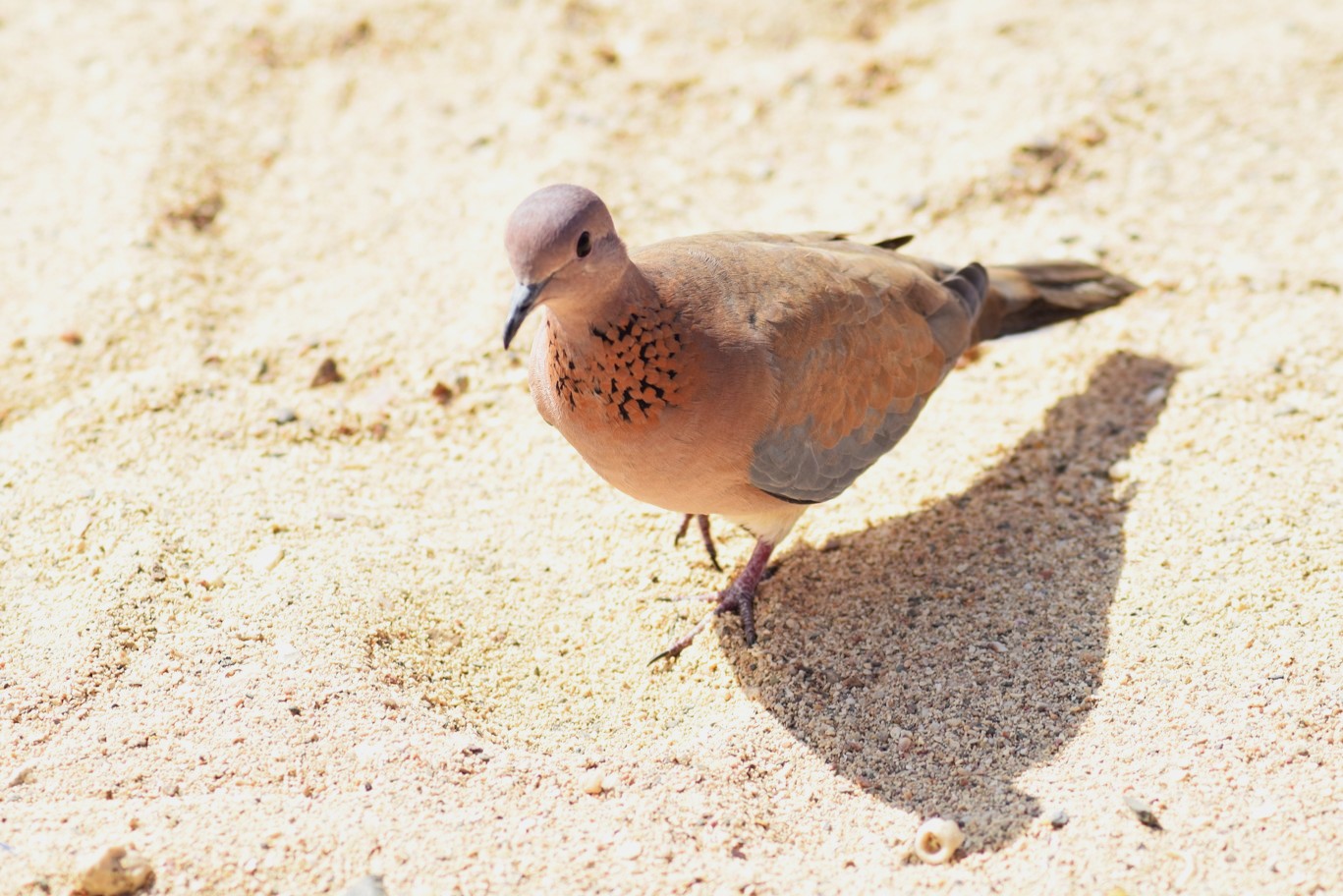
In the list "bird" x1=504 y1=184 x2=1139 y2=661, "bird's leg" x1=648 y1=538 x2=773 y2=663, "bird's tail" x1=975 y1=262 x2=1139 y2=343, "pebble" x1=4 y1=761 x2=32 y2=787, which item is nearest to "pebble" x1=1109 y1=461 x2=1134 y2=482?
"bird's tail" x1=975 y1=262 x2=1139 y2=343

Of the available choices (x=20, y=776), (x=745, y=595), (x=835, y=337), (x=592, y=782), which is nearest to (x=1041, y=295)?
(x=835, y=337)

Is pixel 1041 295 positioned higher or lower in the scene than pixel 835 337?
lower

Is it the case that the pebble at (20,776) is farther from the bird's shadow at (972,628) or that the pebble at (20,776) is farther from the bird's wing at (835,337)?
the bird's wing at (835,337)

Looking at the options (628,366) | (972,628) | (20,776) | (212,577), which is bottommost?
(972,628)

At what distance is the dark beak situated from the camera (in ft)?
9.60

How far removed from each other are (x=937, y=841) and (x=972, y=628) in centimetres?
93

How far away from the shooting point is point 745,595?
389 cm

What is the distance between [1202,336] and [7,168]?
Result: 5.33m

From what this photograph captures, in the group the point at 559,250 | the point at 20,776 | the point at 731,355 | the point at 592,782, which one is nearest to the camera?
the point at 559,250

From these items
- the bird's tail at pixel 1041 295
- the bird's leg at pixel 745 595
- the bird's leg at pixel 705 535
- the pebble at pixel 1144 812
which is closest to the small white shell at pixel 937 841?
the pebble at pixel 1144 812

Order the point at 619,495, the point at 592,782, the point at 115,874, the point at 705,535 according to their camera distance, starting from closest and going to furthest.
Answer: the point at 115,874 < the point at 592,782 < the point at 705,535 < the point at 619,495

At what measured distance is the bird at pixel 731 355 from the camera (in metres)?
3.06

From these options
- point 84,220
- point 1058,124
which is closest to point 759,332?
point 1058,124

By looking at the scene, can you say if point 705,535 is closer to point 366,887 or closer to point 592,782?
point 592,782
